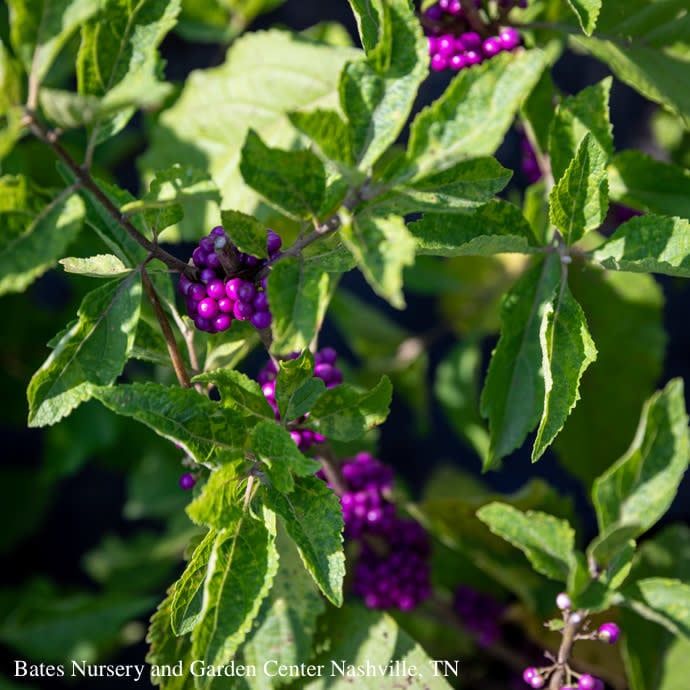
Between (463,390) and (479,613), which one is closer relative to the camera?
(479,613)

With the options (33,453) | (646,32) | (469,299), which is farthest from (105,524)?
(646,32)

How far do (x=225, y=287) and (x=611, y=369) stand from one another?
4.52 feet

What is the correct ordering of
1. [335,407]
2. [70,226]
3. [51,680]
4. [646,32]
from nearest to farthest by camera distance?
[70,226] < [335,407] < [646,32] < [51,680]

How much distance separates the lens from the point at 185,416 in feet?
3.73

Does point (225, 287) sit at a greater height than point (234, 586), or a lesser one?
greater

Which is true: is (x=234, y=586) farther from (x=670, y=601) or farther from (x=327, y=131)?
(x=670, y=601)

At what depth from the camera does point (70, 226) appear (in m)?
0.99

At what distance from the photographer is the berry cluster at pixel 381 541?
175cm

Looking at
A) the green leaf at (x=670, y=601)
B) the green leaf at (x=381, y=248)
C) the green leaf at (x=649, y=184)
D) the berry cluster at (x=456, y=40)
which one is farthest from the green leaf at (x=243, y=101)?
the green leaf at (x=670, y=601)

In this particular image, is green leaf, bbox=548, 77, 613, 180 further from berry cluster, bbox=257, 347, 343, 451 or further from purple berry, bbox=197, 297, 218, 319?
purple berry, bbox=197, 297, 218, 319

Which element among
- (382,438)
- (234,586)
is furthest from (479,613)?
(234,586)

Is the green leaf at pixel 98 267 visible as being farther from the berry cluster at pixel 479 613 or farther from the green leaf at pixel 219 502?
the berry cluster at pixel 479 613

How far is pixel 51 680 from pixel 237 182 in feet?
6.58

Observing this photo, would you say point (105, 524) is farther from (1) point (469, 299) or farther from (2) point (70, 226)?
(2) point (70, 226)
